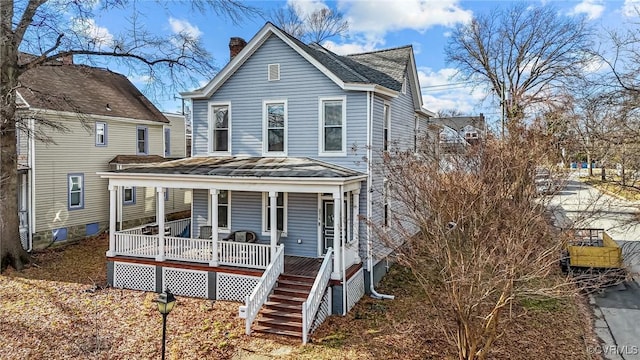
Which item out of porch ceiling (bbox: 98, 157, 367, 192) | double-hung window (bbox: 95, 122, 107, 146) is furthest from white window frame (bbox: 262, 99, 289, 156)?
double-hung window (bbox: 95, 122, 107, 146)

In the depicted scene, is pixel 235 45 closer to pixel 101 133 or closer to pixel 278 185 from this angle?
pixel 278 185

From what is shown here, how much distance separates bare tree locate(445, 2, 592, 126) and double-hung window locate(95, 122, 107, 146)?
24351 mm

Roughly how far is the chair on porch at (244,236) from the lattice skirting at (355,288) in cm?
377

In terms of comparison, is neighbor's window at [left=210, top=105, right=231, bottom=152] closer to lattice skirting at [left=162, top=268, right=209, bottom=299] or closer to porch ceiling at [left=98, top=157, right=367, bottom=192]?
porch ceiling at [left=98, top=157, right=367, bottom=192]

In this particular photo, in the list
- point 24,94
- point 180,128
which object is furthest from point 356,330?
point 180,128

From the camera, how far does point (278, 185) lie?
36.8ft

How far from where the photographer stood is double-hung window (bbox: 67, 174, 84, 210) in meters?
17.9

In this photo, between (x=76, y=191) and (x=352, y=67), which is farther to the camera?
(x=76, y=191)

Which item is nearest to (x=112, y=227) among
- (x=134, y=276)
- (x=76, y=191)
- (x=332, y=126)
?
(x=134, y=276)

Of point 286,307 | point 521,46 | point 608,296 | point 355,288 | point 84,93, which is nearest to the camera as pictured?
point 286,307

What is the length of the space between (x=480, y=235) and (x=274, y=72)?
8799 mm

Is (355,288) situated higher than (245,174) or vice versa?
(245,174)

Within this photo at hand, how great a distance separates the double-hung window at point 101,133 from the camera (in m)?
19.3

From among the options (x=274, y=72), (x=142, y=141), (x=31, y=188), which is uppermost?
(x=274, y=72)
